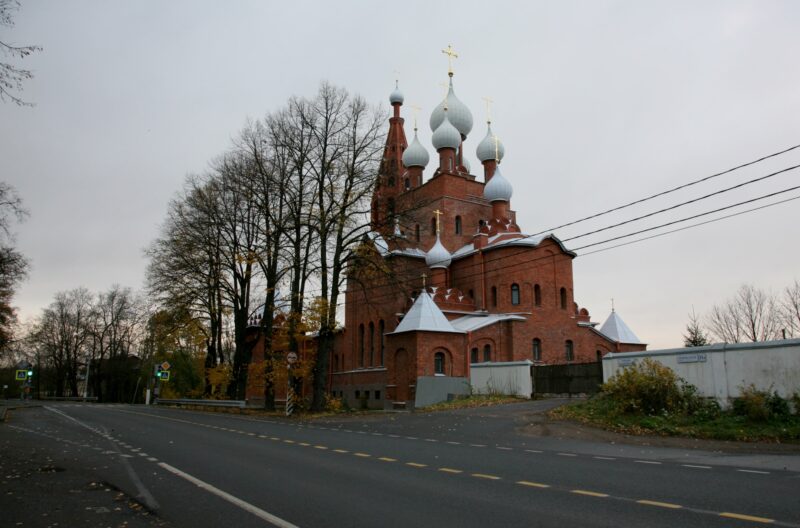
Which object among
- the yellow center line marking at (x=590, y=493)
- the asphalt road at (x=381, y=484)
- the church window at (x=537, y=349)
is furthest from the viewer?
the church window at (x=537, y=349)

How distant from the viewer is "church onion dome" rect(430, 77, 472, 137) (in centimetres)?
4738

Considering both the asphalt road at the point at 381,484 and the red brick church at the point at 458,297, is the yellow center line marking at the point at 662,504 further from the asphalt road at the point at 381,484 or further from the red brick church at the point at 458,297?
the red brick church at the point at 458,297

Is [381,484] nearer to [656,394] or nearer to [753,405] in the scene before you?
[753,405]

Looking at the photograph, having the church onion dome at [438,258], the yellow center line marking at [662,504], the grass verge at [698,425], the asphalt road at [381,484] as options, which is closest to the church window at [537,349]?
the church onion dome at [438,258]

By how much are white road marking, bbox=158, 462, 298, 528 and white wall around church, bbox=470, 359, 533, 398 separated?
72.7ft

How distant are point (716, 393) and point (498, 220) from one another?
2412 cm

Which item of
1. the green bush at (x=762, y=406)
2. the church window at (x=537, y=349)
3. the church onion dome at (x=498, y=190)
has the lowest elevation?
the green bush at (x=762, y=406)

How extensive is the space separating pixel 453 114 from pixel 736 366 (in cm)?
3302

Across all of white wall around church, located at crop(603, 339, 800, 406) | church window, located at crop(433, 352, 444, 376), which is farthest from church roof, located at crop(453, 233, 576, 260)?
white wall around church, located at crop(603, 339, 800, 406)

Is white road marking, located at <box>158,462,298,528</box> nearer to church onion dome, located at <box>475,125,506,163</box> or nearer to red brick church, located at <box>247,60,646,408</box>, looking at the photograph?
red brick church, located at <box>247,60,646,408</box>

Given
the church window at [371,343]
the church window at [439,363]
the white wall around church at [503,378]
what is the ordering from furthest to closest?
the church window at [371,343]
the church window at [439,363]
the white wall around church at [503,378]

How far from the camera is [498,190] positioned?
142ft

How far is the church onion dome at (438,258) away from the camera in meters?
41.2

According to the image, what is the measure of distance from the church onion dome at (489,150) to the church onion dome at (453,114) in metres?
1.98
